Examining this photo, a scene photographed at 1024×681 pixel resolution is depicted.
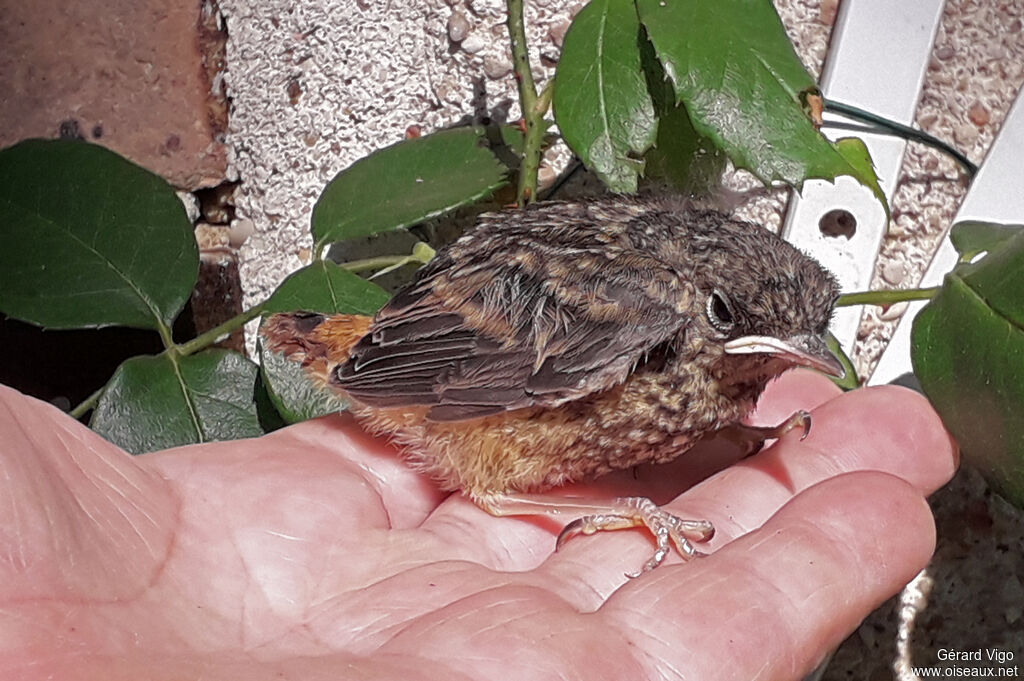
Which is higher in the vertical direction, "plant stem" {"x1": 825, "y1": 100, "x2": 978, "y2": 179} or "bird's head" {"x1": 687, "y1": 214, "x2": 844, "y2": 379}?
"plant stem" {"x1": 825, "y1": 100, "x2": 978, "y2": 179}

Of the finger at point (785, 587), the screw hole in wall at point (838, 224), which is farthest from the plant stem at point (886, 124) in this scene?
the finger at point (785, 587)

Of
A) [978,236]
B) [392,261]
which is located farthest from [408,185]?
[978,236]

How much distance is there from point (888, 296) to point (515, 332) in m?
0.69

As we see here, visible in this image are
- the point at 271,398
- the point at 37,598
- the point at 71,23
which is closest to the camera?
the point at 37,598

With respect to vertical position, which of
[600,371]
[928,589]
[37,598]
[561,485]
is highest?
[600,371]

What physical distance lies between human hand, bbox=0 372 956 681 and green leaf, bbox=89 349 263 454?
15 centimetres

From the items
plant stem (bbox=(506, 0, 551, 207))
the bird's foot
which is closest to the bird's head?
the bird's foot

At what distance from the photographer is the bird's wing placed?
1.83 meters

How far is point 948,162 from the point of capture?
241cm

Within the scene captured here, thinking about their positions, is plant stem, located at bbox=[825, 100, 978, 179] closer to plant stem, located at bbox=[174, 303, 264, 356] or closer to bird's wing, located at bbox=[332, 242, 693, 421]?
bird's wing, located at bbox=[332, 242, 693, 421]

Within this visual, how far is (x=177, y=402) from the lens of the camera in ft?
6.93

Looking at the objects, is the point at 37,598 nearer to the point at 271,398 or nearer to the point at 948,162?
the point at 271,398

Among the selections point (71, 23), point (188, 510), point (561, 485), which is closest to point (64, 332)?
point (71, 23)

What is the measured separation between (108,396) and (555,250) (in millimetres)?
897
